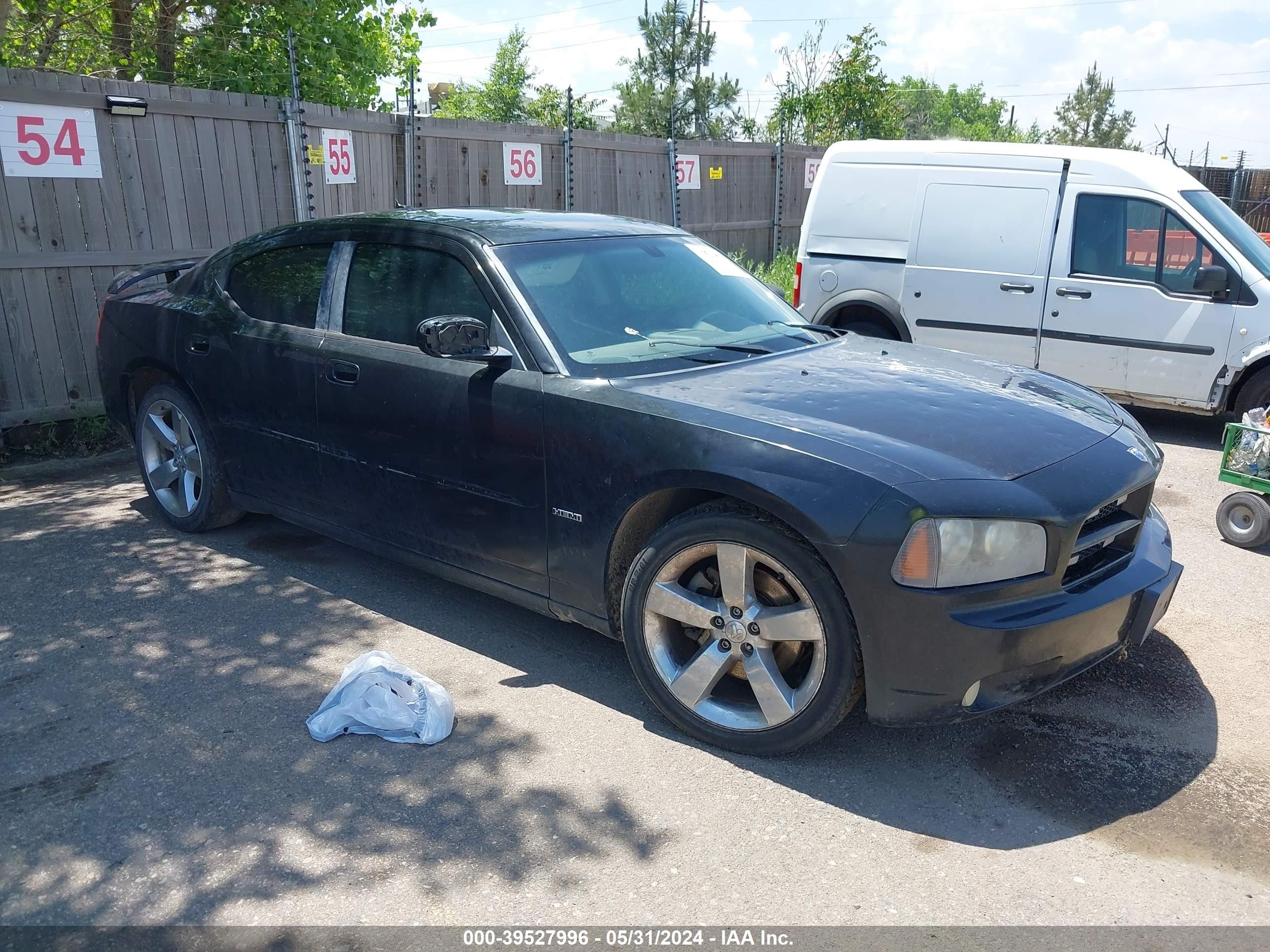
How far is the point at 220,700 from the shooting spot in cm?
388

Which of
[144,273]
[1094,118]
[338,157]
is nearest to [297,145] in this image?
[338,157]

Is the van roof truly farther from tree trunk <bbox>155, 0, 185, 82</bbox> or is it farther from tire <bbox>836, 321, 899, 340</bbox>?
tree trunk <bbox>155, 0, 185, 82</bbox>

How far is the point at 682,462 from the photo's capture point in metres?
3.45

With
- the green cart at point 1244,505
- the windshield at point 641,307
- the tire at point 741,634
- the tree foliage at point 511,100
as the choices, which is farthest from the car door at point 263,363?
the tree foliage at point 511,100

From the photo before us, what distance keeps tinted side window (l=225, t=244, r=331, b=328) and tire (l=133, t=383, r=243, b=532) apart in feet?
2.22

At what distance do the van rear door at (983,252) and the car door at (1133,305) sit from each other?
16 cm

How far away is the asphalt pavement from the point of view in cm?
281

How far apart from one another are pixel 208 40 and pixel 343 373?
10.7 m

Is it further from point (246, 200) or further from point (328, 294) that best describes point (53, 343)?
point (328, 294)

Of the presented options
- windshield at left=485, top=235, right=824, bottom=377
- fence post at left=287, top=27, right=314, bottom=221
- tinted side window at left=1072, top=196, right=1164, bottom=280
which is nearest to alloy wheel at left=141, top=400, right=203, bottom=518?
windshield at left=485, top=235, right=824, bottom=377

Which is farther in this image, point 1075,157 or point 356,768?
point 1075,157

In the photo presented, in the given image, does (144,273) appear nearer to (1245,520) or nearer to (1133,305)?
(1245,520)

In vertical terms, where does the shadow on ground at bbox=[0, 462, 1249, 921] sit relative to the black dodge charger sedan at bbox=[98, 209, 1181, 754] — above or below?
below

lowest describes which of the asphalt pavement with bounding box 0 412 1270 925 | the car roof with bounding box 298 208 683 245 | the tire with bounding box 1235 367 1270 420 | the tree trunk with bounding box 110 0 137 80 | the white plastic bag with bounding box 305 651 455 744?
the asphalt pavement with bounding box 0 412 1270 925
